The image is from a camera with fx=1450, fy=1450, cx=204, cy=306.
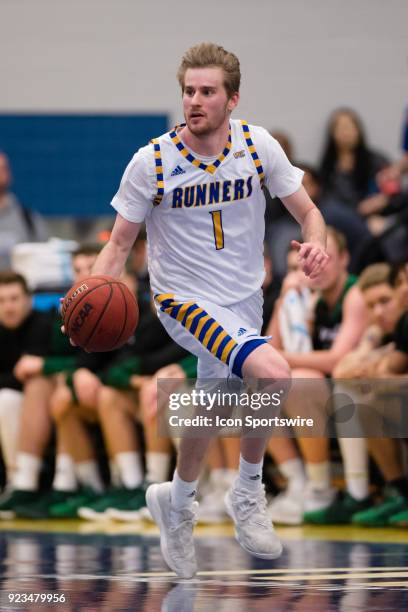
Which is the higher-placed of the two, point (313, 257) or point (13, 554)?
point (313, 257)

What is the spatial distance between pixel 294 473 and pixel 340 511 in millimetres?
372

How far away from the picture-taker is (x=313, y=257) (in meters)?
5.88

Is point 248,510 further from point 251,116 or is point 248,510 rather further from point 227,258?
point 251,116

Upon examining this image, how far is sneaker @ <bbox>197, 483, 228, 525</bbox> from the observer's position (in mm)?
9125

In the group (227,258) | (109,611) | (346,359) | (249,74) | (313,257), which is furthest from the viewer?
(249,74)

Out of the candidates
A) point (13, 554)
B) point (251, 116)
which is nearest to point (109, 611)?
point (13, 554)

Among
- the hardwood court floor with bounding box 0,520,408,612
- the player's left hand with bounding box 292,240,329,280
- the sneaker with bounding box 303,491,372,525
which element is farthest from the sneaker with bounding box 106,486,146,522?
the player's left hand with bounding box 292,240,329,280

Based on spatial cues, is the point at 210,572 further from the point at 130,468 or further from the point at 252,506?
the point at 130,468

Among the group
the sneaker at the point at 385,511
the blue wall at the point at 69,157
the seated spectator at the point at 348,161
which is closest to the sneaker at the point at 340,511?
the sneaker at the point at 385,511

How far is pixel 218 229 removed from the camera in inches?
246

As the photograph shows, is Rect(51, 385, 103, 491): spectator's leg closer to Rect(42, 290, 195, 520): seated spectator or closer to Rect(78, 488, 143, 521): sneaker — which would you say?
Rect(42, 290, 195, 520): seated spectator

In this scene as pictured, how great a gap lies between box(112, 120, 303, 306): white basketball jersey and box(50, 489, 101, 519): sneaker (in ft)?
12.1

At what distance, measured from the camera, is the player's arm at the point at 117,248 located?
619cm

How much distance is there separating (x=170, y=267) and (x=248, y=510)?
114 centimetres
